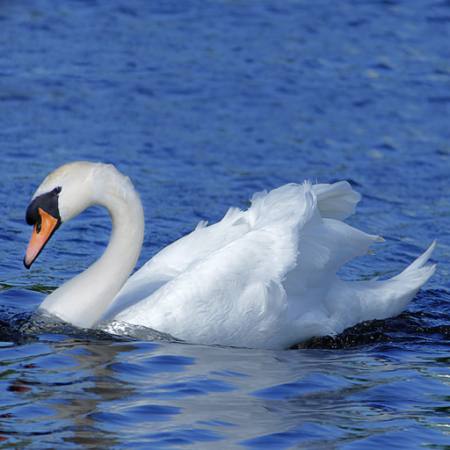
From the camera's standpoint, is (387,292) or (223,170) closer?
(387,292)

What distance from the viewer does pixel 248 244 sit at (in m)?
8.45

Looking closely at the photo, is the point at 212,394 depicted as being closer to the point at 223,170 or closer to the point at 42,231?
the point at 42,231

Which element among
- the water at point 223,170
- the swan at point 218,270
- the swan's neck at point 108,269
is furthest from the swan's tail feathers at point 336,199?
the swan's neck at point 108,269

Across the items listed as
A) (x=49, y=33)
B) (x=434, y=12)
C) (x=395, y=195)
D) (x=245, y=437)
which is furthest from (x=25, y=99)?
(x=245, y=437)

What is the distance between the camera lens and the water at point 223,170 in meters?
7.12

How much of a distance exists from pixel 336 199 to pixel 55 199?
199 centimetres

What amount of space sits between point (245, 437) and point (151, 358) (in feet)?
4.58

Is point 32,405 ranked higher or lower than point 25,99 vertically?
lower

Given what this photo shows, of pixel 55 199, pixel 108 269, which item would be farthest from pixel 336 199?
pixel 55 199

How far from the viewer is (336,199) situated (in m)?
9.14

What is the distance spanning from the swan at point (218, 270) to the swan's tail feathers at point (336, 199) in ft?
0.05

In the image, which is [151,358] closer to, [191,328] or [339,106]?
[191,328]

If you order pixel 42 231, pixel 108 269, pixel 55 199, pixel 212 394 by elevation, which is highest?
pixel 55 199

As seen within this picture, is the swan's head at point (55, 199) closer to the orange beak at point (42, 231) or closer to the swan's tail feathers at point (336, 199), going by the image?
the orange beak at point (42, 231)
